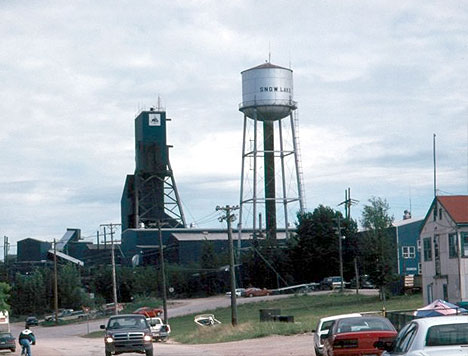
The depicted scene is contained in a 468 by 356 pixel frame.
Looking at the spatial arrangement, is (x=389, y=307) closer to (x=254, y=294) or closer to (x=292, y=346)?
(x=292, y=346)

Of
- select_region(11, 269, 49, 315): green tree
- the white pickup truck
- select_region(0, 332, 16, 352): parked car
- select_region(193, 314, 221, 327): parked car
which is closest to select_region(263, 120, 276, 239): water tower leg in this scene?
select_region(11, 269, 49, 315): green tree

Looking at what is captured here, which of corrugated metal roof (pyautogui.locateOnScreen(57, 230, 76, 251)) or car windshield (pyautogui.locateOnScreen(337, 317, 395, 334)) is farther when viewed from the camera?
corrugated metal roof (pyautogui.locateOnScreen(57, 230, 76, 251))

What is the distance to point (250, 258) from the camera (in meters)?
119

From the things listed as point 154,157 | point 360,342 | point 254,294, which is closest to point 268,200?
point 254,294

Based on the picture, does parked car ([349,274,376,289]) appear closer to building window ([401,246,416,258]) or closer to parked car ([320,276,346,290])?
parked car ([320,276,346,290])

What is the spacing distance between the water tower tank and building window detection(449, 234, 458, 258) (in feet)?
149

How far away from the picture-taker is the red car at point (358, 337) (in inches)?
936

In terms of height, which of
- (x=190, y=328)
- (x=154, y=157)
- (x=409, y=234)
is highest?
(x=154, y=157)

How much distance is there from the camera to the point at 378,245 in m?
83.8

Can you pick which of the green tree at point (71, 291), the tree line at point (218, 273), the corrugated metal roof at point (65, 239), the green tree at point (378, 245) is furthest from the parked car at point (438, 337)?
the corrugated metal roof at point (65, 239)

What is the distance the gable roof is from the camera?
62.7 m

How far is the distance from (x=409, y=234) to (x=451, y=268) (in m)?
48.9

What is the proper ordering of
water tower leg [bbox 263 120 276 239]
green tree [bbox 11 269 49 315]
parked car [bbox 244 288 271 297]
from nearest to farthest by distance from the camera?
parked car [bbox 244 288 271 297] < water tower leg [bbox 263 120 276 239] < green tree [bbox 11 269 49 315]

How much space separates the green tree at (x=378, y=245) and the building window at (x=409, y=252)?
21700mm
